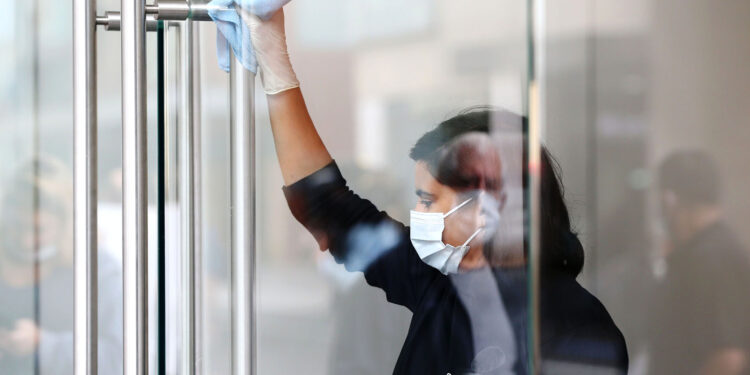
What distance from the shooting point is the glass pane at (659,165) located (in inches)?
36.5

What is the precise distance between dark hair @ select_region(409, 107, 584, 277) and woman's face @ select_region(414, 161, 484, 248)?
11 millimetres

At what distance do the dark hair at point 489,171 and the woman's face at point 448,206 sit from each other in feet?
0.04

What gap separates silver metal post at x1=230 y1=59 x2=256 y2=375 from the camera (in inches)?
30.5

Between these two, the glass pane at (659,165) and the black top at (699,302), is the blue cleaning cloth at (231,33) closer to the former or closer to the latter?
the glass pane at (659,165)

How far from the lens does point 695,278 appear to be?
3.11 feet

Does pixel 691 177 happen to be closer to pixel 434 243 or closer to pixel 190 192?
pixel 434 243

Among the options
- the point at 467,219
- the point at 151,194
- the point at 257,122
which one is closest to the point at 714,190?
the point at 467,219

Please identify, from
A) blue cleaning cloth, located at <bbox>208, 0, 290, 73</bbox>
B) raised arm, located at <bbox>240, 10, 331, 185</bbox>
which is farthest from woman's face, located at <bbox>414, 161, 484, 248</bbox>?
blue cleaning cloth, located at <bbox>208, 0, 290, 73</bbox>

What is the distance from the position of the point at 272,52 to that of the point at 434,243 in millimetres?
330

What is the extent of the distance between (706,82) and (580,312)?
0.39 metres

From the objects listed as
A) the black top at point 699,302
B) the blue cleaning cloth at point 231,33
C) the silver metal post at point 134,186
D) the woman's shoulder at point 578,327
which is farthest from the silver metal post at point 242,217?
the black top at point 699,302

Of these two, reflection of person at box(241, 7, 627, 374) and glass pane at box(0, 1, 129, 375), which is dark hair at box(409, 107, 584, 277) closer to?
reflection of person at box(241, 7, 627, 374)

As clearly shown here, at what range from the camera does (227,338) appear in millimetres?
793

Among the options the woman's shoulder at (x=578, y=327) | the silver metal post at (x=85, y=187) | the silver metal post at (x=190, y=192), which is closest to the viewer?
the silver metal post at (x=85, y=187)
